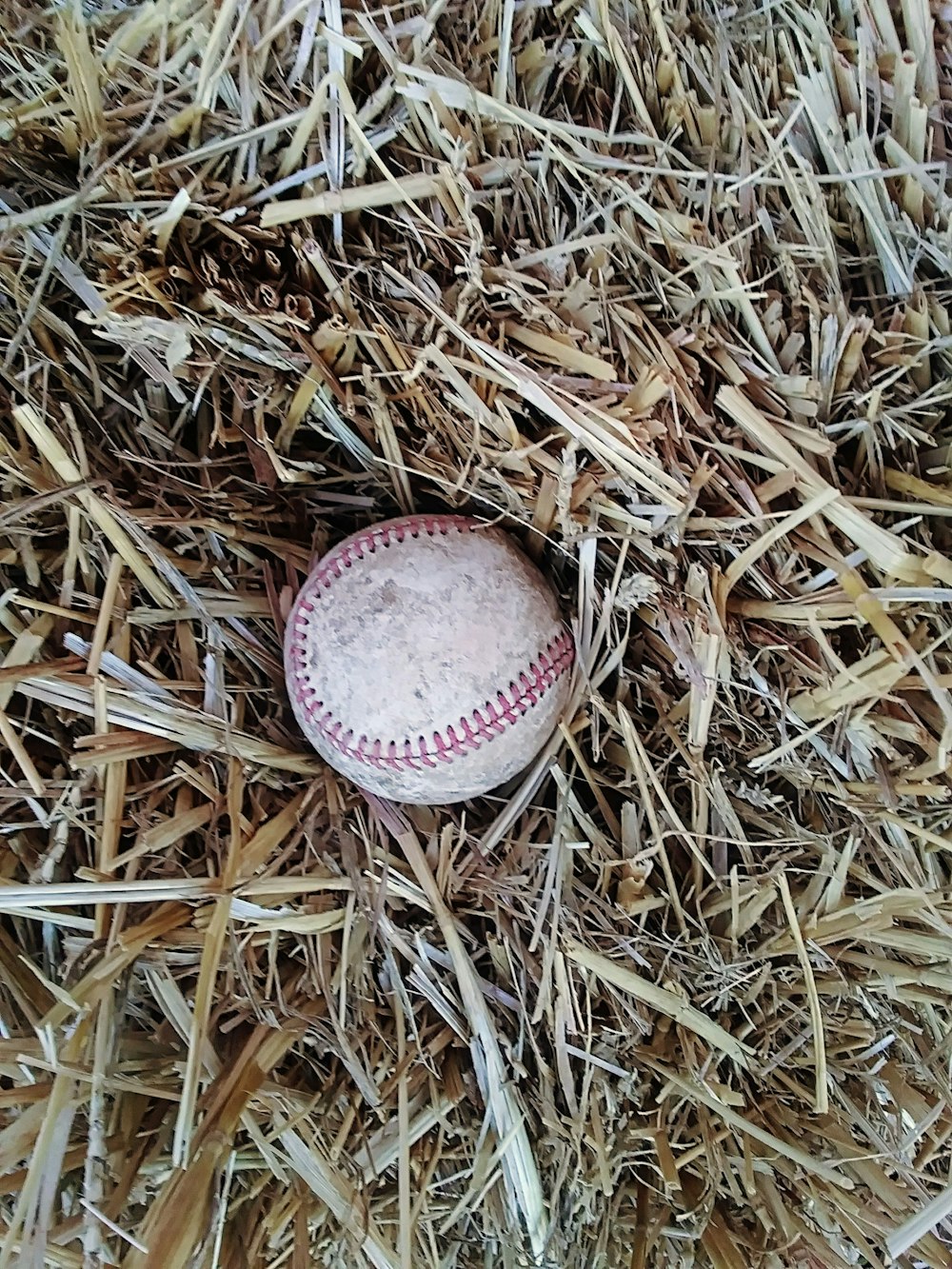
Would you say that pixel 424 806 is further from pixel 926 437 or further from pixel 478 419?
pixel 926 437

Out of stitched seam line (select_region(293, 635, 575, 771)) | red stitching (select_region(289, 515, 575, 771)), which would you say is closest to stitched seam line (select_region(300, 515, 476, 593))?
red stitching (select_region(289, 515, 575, 771))

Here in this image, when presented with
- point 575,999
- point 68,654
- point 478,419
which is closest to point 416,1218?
point 575,999

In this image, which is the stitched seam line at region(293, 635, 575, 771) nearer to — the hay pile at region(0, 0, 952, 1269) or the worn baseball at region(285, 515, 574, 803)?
the worn baseball at region(285, 515, 574, 803)

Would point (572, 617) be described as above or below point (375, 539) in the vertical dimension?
below

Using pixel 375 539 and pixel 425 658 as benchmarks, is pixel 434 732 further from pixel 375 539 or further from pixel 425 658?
pixel 375 539

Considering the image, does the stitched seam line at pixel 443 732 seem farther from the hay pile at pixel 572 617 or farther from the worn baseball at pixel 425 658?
the hay pile at pixel 572 617

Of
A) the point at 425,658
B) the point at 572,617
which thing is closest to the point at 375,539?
the point at 425,658

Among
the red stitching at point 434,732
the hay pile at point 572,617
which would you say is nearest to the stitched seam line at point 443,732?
the red stitching at point 434,732

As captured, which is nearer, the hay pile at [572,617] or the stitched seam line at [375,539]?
the hay pile at [572,617]
